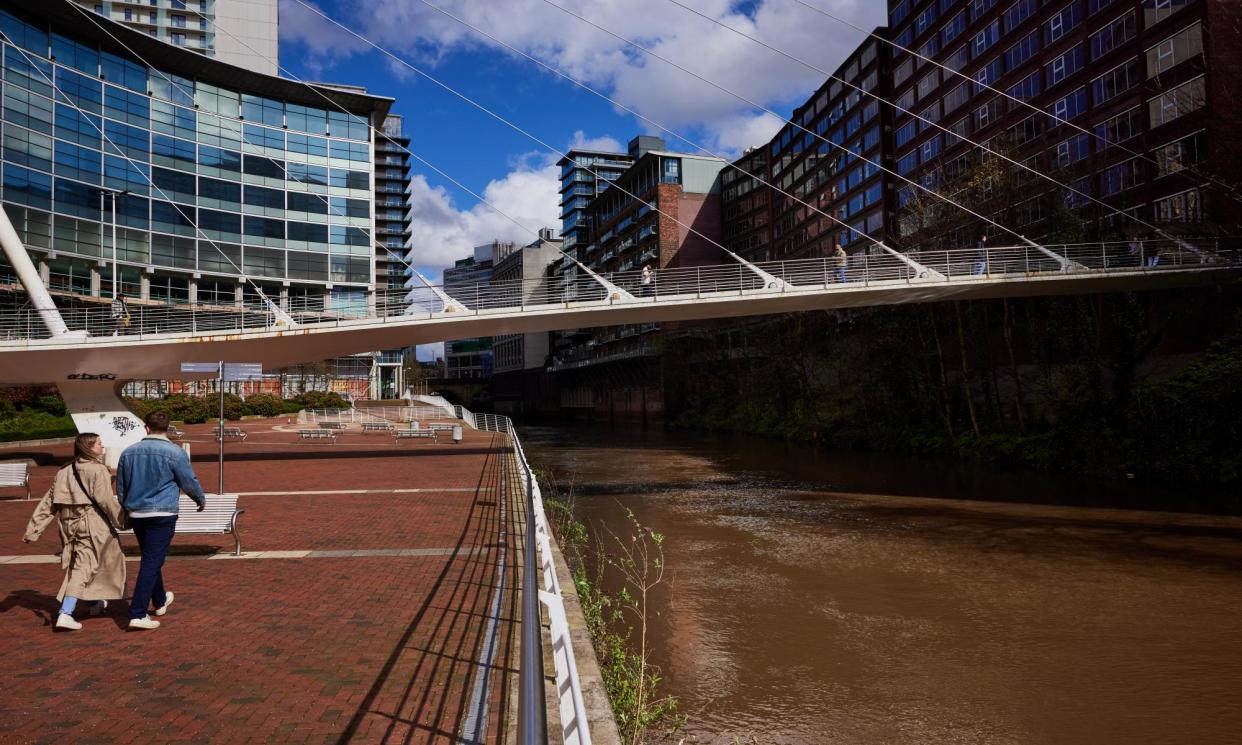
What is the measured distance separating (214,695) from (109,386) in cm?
2041

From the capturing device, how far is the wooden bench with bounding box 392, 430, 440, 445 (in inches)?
1200

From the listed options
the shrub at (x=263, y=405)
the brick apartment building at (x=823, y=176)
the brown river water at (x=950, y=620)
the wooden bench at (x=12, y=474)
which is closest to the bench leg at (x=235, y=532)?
the brown river water at (x=950, y=620)

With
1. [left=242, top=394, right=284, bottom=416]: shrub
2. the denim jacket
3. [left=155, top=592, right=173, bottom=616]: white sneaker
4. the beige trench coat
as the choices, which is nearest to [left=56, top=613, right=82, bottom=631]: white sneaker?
the beige trench coat

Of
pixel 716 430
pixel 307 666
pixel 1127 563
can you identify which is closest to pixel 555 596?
pixel 307 666

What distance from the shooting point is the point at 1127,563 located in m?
11.3

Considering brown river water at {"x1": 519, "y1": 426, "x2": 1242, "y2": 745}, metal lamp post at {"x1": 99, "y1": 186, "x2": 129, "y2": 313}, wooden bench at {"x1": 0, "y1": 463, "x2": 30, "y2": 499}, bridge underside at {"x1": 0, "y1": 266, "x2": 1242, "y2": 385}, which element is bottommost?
brown river water at {"x1": 519, "y1": 426, "x2": 1242, "y2": 745}

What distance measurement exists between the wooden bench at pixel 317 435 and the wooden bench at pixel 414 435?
2.33 m

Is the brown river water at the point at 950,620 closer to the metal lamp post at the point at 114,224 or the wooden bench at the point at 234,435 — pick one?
the wooden bench at the point at 234,435

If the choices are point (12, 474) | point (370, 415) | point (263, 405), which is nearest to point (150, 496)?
point (12, 474)

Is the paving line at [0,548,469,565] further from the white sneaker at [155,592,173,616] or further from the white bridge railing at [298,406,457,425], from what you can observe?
the white bridge railing at [298,406,457,425]

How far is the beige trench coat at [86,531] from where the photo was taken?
5.68 meters

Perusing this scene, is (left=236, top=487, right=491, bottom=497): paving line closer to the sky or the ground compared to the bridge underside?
closer to the ground

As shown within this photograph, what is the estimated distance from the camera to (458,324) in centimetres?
2303

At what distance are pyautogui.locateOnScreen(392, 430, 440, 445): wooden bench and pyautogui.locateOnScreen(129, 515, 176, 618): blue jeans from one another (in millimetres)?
24392
